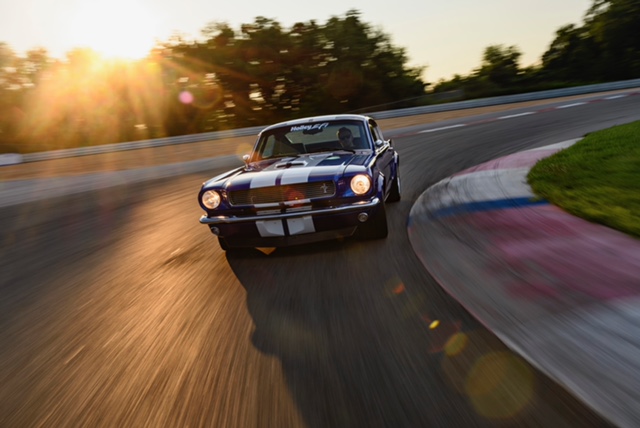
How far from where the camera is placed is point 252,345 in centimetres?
312

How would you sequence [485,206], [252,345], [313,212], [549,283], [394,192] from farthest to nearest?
[394,192]
[485,206]
[313,212]
[549,283]
[252,345]

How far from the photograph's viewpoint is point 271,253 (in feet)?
17.1

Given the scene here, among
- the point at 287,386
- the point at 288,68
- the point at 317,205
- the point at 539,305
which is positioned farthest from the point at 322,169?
the point at 288,68

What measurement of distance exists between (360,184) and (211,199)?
4.72ft

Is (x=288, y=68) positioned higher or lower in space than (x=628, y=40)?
higher

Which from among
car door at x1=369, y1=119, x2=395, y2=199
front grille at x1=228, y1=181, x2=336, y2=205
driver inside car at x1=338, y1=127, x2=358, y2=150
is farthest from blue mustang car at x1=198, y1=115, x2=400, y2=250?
driver inside car at x1=338, y1=127, x2=358, y2=150

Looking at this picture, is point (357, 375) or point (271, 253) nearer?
point (357, 375)

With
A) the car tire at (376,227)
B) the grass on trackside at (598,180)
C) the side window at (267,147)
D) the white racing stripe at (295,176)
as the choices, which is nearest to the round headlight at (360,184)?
the car tire at (376,227)

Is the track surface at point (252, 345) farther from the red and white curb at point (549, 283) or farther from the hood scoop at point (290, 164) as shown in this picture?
the hood scoop at point (290, 164)

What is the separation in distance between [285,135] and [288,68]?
123 ft

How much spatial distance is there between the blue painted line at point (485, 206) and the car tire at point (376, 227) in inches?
40.8

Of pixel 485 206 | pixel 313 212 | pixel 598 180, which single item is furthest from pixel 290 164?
pixel 598 180

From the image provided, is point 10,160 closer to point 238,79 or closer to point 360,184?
point 360,184

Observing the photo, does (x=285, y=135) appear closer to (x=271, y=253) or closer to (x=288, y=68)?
(x=271, y=253)
